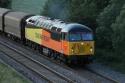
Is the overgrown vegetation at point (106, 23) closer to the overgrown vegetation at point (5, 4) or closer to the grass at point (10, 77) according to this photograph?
the grass at point (10, 77)

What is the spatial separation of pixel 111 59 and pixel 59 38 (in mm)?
4275

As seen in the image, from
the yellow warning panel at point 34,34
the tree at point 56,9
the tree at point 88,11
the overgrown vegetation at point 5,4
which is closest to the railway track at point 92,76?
the yellow warning panel at point 34,34

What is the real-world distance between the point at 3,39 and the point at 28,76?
17351 mm

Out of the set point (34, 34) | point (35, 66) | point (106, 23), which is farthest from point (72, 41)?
point (34, 34)

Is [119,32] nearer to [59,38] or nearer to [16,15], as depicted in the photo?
[59,38]

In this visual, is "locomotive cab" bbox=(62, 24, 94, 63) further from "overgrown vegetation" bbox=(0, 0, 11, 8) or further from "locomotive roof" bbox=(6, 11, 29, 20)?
"overgrown vegetation" bbox=(0, 0, 11, 8)

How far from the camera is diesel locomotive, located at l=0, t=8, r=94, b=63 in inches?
1045

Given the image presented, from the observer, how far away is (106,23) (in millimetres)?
29234

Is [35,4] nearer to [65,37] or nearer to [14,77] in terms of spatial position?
[65,37]

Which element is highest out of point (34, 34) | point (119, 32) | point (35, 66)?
point (119, 32)

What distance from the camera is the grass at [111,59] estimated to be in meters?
27.2

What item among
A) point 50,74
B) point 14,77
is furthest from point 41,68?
point 14,77

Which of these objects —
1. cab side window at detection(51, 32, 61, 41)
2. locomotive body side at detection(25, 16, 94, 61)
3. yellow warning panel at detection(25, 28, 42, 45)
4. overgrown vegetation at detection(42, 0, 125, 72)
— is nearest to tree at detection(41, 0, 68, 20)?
overgrown vegetation at detection(42, 0, 125, 72)

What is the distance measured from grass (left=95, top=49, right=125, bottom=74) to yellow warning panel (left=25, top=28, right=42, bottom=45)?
4505mm
